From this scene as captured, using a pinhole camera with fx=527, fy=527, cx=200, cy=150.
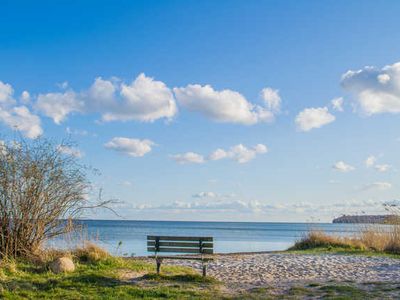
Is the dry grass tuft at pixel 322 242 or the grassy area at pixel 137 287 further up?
the dry grass tuft at pixel 322 242

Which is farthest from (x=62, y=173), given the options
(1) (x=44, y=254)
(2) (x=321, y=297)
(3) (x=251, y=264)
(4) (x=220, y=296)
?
(2) (x=321, y=297)

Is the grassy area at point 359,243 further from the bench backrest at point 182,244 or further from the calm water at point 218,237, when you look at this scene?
the bench backrest at point 182,244

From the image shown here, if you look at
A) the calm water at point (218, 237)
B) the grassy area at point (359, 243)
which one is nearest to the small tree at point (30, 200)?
the calm water at point (218, 237)

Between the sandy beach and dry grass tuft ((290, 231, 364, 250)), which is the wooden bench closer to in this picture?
the sandy beach

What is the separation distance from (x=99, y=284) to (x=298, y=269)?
4810mm

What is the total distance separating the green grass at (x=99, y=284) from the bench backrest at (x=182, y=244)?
0.49 meters

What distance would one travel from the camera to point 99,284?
9.47 m

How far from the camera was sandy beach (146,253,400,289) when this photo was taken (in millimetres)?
10484

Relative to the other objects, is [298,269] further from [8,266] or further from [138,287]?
[8,266]

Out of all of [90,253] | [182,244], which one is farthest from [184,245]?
[90,253]

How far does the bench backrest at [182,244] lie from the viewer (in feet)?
34.9

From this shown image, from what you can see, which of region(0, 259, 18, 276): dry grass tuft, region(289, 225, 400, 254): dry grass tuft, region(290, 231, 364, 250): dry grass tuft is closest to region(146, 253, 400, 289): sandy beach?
region(289, 225, 400, 254): dry grass tuft

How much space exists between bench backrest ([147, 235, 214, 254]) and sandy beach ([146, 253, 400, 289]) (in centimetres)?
70

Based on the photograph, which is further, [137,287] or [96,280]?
[96,280]
